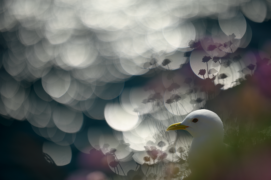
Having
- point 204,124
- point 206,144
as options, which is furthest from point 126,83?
point 206,144

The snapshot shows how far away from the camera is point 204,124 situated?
3.54 m

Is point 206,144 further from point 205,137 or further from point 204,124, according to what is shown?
point 204,124

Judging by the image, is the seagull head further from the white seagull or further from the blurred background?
the blurred background

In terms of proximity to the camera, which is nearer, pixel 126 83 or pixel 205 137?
pixel 205 137

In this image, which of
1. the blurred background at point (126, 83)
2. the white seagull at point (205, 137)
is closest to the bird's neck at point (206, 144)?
the white seagull at point (205, 137)

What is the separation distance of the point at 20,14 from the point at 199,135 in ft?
101

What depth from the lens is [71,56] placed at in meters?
23.4

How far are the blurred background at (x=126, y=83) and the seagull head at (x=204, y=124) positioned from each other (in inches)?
8.1

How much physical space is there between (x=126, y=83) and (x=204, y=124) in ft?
46.9

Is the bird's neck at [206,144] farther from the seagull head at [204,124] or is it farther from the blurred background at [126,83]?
the blurred background at [126,83]

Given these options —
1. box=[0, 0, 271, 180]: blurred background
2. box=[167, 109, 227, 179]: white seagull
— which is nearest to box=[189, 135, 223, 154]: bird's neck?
box=[167, 109, 227, 179]: white seagull

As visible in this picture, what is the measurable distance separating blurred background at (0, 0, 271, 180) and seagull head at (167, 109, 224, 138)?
205mm

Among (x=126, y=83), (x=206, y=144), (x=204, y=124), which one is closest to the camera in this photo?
(x=206, y=144)

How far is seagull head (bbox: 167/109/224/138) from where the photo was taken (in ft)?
11.1
